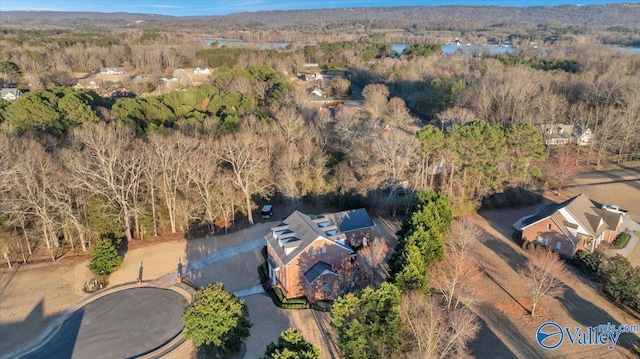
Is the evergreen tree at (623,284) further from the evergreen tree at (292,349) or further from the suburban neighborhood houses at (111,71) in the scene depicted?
the suburban neighborhood houses at (111,71)

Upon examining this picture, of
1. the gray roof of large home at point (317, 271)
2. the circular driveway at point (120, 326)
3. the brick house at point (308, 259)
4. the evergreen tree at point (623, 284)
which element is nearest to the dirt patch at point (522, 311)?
the evergreen tree at point (623, 284)

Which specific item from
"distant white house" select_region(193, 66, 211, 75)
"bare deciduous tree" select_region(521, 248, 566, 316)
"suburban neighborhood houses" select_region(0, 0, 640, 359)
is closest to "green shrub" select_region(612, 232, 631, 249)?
"suburban neighborhood houses" select_region(0, 0, 640, 359)

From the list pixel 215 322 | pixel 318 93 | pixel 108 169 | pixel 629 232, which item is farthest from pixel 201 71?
pixel 629 232

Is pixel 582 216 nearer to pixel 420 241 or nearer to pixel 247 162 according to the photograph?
pixel 420 241

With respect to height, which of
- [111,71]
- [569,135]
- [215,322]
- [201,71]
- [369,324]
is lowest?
[569,135]

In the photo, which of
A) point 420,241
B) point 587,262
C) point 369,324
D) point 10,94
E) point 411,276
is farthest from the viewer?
point 10,94
